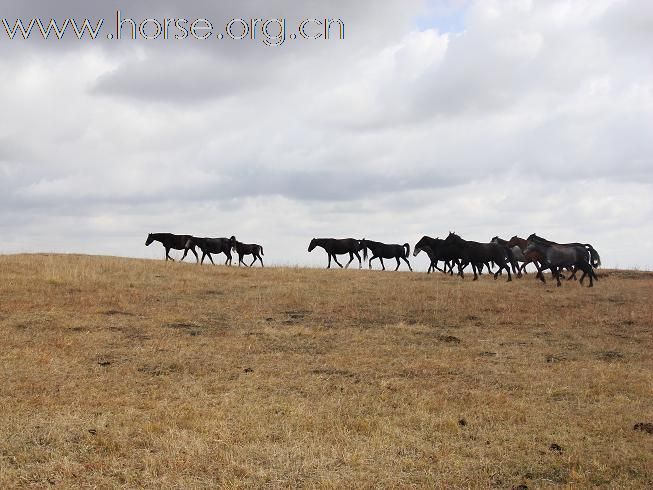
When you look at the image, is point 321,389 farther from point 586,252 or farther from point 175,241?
point 175,241

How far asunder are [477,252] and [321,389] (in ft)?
71.9

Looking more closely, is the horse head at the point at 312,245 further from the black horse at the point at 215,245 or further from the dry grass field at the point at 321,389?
the dry grass field at the point at 321,389

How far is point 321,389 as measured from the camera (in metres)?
12.6

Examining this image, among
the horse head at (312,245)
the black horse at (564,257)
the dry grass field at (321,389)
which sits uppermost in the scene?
the horse head at (312,245)

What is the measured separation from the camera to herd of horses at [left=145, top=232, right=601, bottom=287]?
30.3 metres

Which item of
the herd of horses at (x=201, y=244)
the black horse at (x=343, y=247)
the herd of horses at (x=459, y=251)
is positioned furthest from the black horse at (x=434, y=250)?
the herd of horses at (x=201, y=244)

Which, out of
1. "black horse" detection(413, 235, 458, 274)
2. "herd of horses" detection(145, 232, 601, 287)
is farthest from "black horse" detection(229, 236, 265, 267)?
"black horse" detection(413, 235, 458, 274)

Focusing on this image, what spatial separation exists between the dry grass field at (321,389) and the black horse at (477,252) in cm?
754

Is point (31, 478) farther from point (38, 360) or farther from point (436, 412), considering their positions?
point (38, 360)

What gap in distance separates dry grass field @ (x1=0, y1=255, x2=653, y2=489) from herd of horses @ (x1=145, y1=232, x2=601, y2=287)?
4.64 metres

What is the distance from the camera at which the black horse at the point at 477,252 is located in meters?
33.1

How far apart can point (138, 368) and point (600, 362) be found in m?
10.1

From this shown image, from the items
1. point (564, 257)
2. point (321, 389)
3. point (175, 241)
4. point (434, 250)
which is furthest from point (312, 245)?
point (321, 389)

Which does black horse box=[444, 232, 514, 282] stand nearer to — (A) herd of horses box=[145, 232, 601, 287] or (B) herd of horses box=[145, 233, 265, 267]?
(A) herd of horses box=[145, 232, 601, 287]
